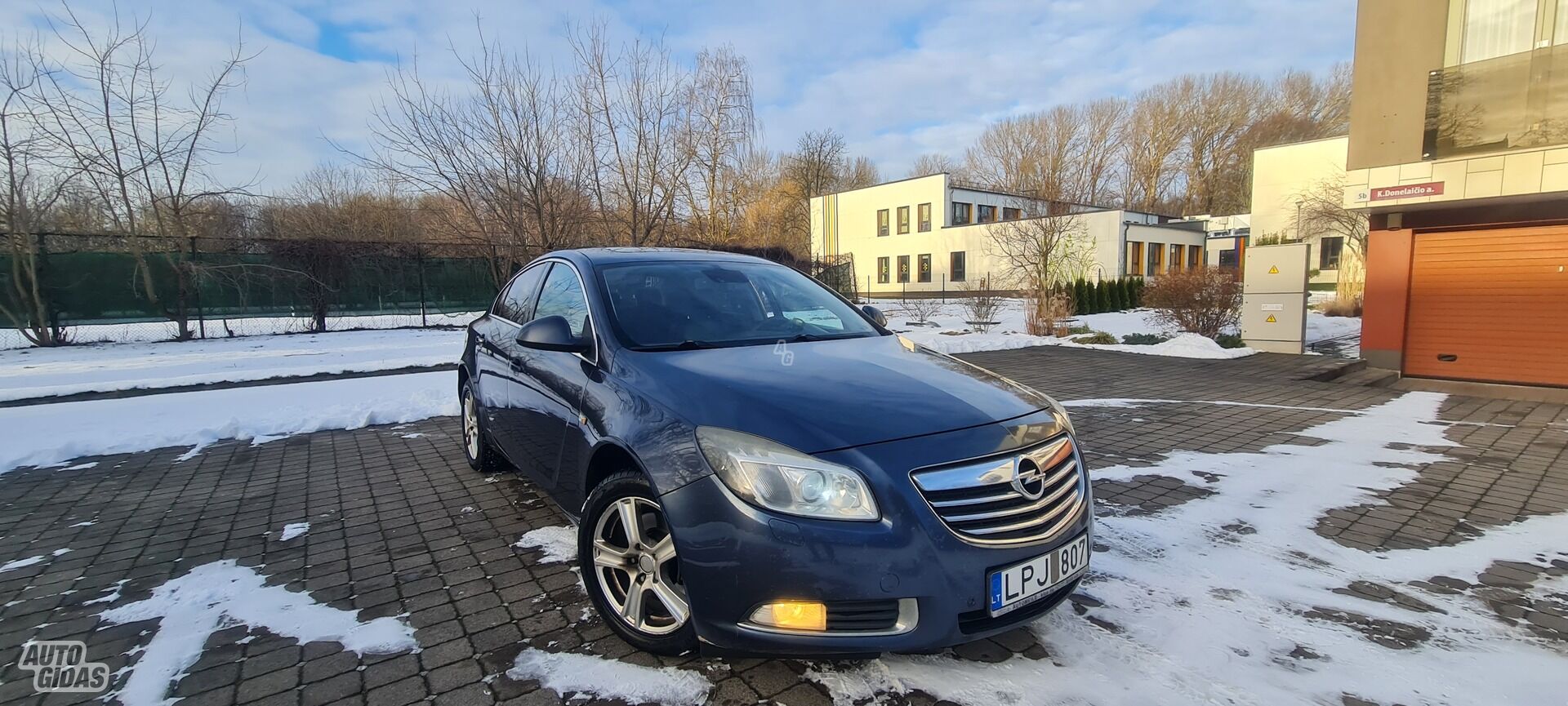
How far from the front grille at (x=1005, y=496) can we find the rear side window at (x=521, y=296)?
111 inches

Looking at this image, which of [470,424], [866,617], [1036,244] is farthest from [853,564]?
[1036,244]

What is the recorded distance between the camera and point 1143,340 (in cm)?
1380

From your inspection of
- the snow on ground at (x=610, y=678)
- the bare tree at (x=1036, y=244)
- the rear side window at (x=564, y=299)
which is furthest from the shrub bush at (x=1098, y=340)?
the snow on ground at (x=610, y=678)

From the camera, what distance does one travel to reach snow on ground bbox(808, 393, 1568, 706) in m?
2.23

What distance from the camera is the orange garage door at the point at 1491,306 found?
26.5 ft

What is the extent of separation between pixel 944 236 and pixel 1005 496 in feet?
132

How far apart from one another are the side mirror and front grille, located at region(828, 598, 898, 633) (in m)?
1.61

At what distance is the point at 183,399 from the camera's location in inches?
289

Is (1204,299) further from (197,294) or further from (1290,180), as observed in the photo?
(1290,180)

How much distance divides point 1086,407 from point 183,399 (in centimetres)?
992

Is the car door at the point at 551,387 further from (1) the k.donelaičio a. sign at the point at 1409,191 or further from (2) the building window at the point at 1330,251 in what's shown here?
(2) the building window at the point at 1330,251

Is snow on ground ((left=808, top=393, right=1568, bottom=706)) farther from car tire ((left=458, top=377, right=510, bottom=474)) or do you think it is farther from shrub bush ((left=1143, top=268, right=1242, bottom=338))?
shrub bush ((left=1143, top=268, right=1242, bottom=338))

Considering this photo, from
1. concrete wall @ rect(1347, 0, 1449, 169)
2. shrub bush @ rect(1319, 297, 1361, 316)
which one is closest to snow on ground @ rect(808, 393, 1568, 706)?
concrete wall @ rect(1347, 0, 1449, 169)

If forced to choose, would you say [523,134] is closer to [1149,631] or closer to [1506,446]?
[1149,631]
